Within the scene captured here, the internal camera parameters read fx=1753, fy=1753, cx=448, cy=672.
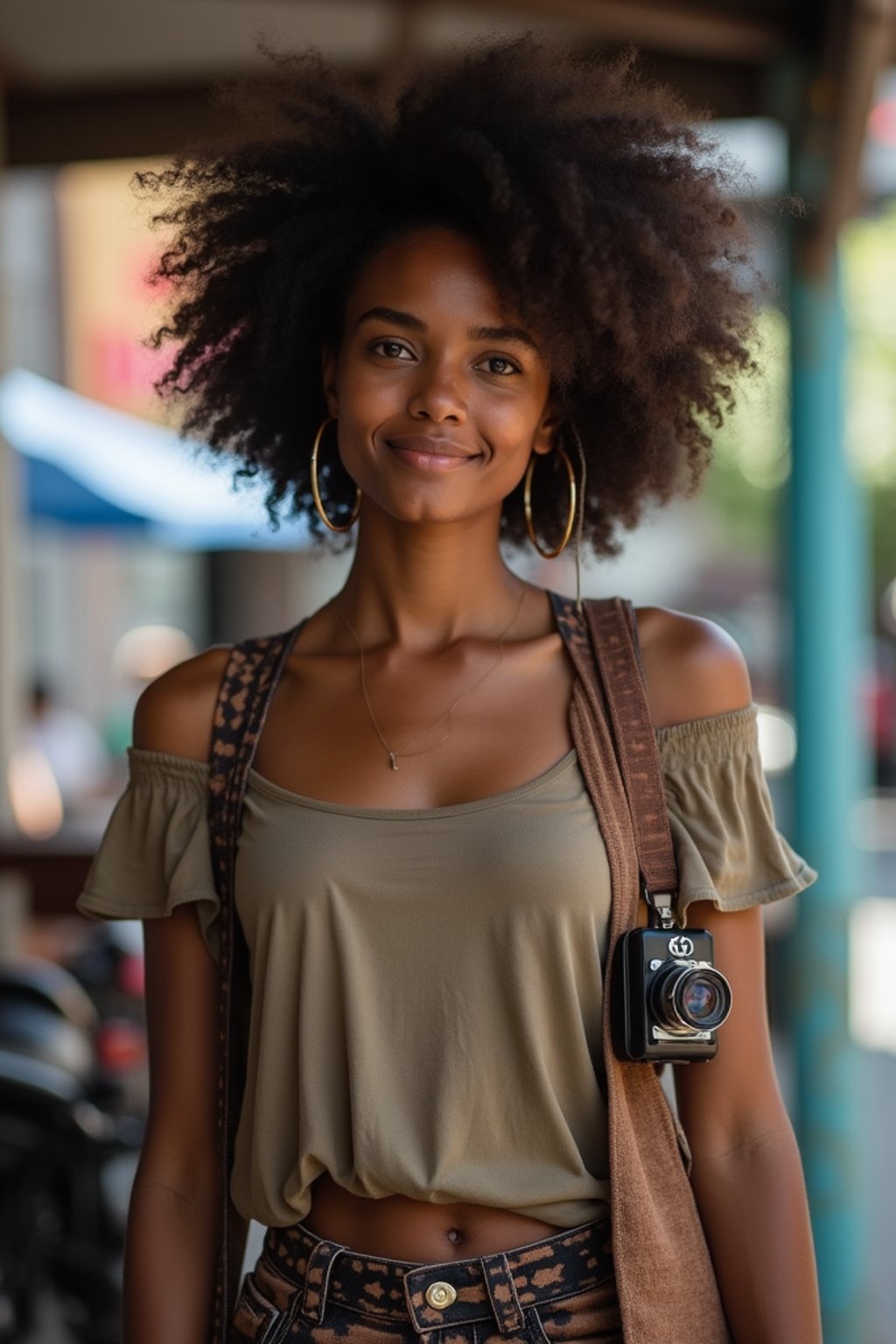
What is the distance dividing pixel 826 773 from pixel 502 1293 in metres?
2.98

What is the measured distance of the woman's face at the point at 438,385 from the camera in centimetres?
230

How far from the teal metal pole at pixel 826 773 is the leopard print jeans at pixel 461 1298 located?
265cm

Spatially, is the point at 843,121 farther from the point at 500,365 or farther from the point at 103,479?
the point at 103,479

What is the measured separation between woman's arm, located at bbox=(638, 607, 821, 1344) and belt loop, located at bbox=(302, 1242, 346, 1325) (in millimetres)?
469

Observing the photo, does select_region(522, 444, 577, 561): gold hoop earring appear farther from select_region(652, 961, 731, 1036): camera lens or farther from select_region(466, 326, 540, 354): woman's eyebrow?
select_region(652, 961, 731, 1036): camera lens

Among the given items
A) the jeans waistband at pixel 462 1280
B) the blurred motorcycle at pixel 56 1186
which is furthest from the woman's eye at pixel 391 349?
the blurred motorcycle at pixel 56 1186

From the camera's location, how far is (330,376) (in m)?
2.55

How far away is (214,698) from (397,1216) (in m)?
0.73

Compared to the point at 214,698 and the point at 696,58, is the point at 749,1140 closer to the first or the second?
the point at 214,698

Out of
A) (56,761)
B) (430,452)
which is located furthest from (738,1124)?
(56,761)

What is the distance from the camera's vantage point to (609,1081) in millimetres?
2135

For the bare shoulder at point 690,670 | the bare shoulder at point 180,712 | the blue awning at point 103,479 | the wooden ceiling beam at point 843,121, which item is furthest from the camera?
the blue awning at point 103,479

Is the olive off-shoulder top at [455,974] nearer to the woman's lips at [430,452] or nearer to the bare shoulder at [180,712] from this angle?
the bare shoulder at [180,712]

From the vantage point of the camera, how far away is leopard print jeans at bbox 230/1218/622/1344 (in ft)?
6.75
